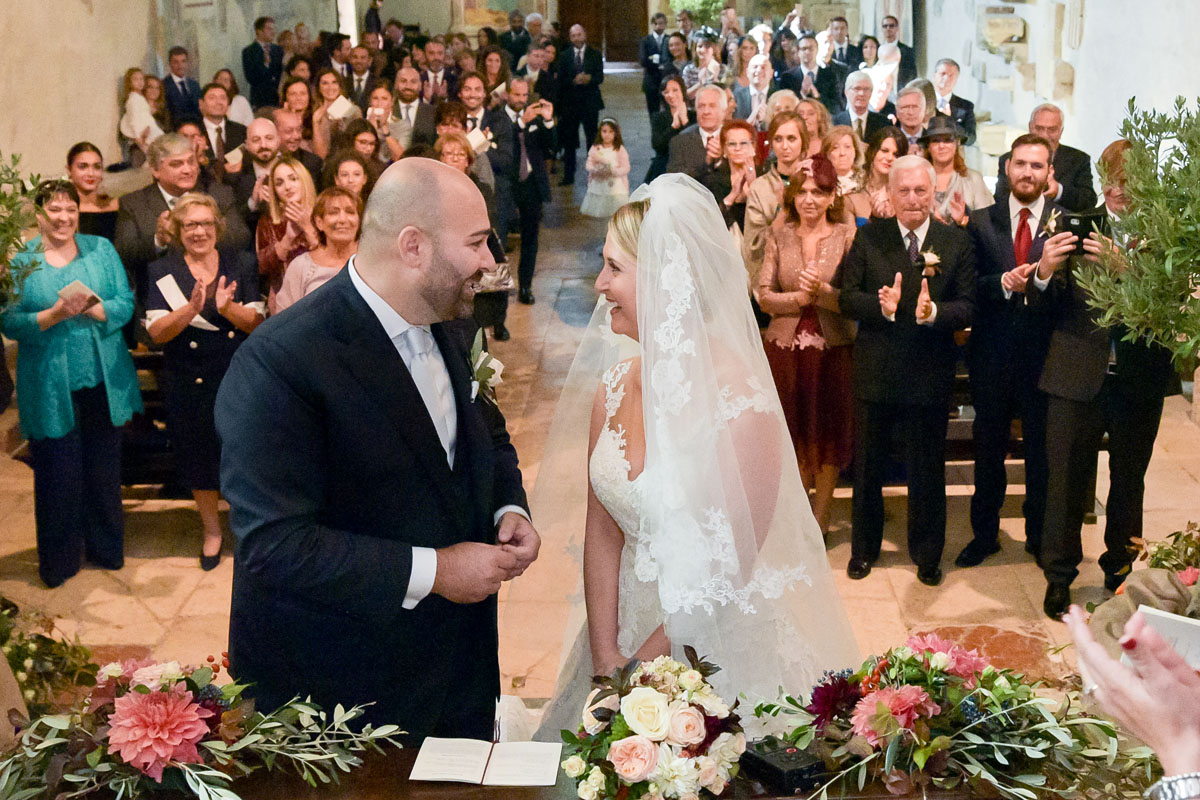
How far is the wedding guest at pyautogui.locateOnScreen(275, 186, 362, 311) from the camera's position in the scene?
230 inches

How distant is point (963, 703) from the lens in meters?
2.44

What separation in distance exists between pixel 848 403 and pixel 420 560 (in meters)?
3.58

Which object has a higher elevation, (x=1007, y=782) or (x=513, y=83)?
(x=513, y=83)

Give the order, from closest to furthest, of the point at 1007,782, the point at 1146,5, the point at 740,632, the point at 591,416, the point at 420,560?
1. the point at 1007,782
2. the point at 420,560
3. the point at 740,632
4. the point at 591,416
5. the point at 1146,5

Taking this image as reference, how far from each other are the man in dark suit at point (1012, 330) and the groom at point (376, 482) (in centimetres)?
319

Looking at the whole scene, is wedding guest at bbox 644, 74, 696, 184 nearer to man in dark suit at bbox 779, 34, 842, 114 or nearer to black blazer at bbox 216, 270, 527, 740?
man in dark suit at bbox 779, 34, 842, 114

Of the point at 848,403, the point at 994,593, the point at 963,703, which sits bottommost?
the point at 994,593

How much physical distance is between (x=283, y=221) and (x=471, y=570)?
4.08 meters

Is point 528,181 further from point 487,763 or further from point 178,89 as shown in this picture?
point 487,763

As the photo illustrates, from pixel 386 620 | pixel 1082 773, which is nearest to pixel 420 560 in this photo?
pixel 386 620

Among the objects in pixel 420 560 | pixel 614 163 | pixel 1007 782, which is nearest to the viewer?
pixel 1007 782

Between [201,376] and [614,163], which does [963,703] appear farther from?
[614,163]

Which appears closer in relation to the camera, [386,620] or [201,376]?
[386,620]

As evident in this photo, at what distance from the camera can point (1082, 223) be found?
17.7 feet
